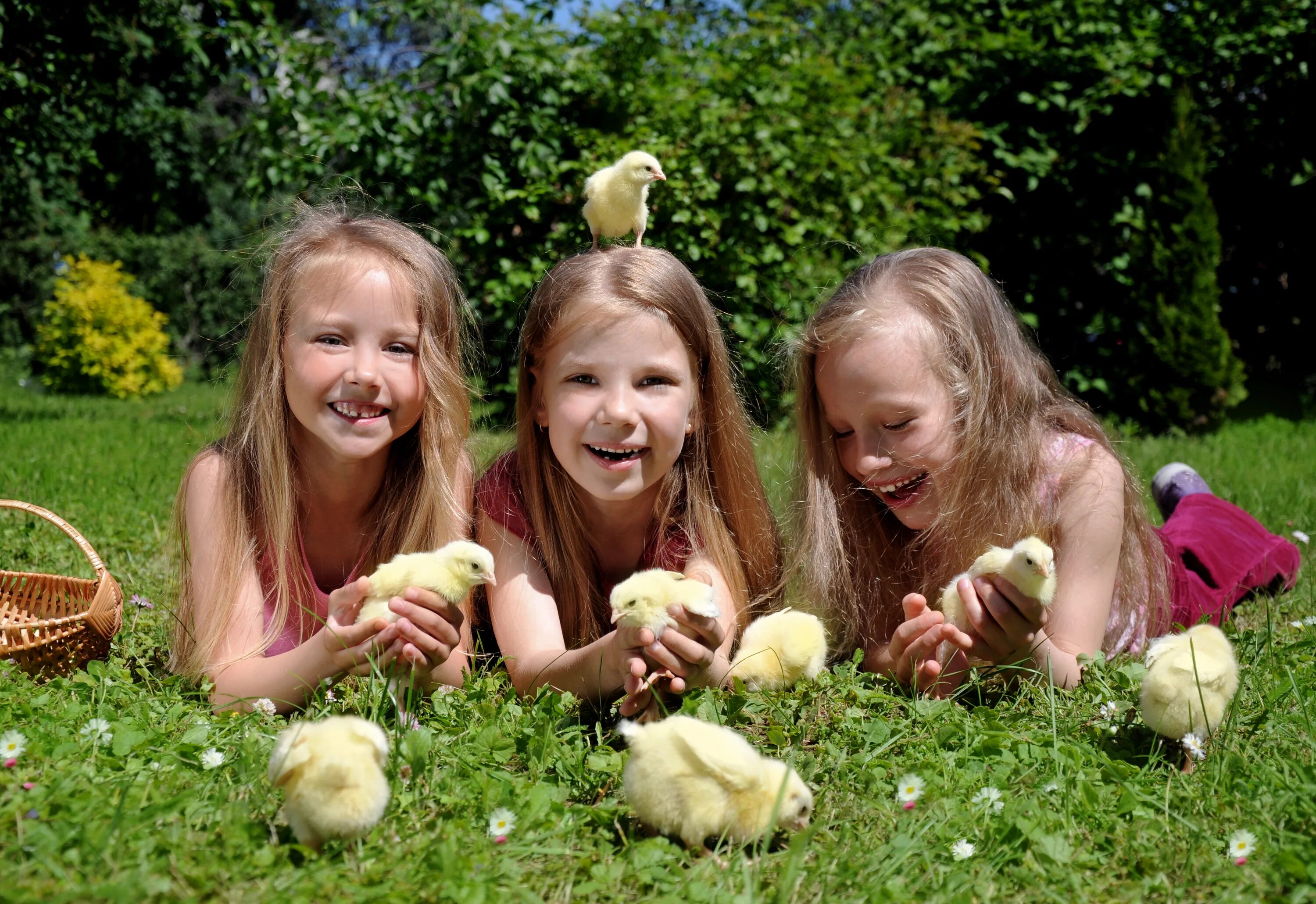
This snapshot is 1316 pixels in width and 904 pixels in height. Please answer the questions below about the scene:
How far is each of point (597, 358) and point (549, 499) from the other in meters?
0.48

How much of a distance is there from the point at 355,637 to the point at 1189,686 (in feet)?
5.62

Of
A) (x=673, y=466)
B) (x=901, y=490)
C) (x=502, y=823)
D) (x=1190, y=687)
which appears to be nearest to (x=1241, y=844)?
(x=1190, y=687)

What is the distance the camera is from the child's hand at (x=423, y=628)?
2.11 metres

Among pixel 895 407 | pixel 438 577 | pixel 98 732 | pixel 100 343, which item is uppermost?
pixel 895 407

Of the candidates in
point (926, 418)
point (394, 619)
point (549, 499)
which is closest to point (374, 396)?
point (549, 499)

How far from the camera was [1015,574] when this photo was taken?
222 cm

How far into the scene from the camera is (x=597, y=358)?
264 cm

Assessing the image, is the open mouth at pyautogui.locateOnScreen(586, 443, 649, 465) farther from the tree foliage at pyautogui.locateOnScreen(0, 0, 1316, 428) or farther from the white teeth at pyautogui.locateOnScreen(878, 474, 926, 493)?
the tree foliage at pyautogui.locateOnScreen(0, 0, 1316, 428)

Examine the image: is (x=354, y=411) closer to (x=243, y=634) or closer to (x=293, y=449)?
(x=293, y=449)

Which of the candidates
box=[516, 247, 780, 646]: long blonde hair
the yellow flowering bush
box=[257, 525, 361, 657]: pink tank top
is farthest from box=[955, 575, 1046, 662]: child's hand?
the yellow flowering bush

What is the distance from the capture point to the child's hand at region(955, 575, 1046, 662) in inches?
89.6

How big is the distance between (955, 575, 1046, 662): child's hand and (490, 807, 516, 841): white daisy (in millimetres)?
1182

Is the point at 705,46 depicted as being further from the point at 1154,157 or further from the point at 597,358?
the point at 597,358

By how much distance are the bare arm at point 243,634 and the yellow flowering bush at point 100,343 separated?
33.3 feet
